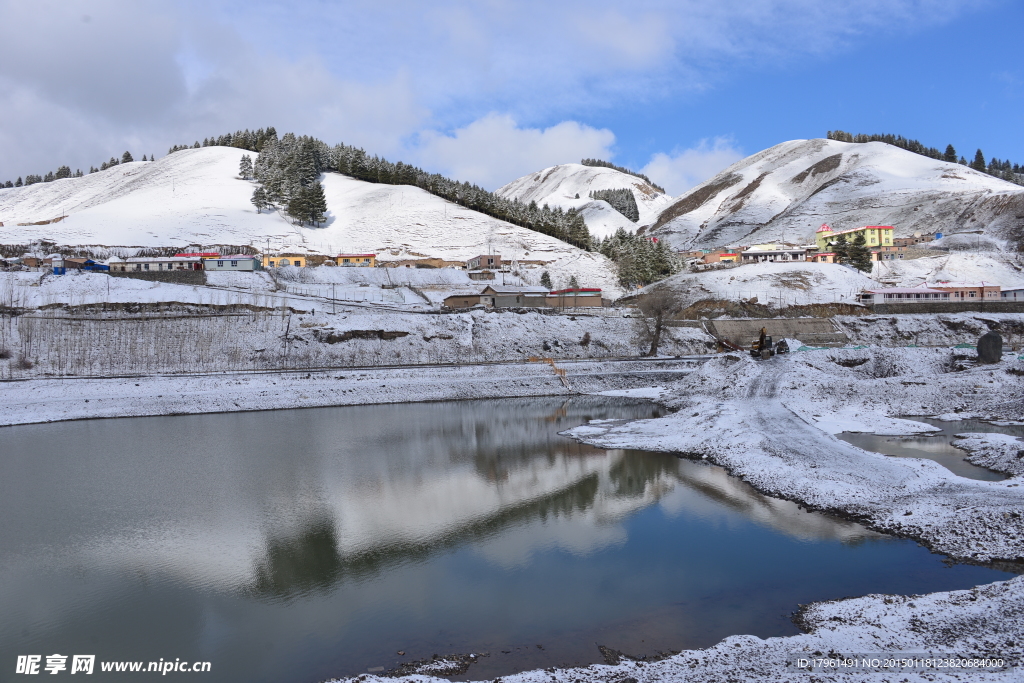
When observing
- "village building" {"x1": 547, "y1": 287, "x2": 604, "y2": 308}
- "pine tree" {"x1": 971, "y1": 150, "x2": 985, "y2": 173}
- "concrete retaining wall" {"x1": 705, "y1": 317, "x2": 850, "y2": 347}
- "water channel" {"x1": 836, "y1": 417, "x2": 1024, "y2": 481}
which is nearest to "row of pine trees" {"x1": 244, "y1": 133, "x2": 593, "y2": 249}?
"village building" {"x1": 547, "y1": 287, "x2": 604, "y2": 308}

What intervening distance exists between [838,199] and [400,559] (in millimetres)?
154135

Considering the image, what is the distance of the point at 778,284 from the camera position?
71312 mm

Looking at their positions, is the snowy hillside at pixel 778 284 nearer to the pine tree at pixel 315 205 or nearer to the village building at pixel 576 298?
the village building at pixel 576 298

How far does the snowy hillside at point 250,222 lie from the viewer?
8431cm

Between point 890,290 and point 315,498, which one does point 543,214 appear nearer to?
point 890,290

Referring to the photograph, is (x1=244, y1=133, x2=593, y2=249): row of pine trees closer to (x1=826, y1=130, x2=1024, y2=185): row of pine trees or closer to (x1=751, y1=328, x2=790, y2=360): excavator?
(x1=751, y1=328, x2=790, y2=360): excavator

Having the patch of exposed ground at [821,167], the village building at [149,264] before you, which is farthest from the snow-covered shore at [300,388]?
the patch of exposed ground at [821,167]

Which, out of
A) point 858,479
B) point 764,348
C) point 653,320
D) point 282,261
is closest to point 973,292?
point 653,320

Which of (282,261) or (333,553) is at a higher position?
(282,261)

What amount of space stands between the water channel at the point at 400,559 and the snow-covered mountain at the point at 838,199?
109 meters

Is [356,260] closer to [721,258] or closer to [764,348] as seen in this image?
[764,348]

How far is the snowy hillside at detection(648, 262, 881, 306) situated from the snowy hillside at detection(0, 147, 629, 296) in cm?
1032

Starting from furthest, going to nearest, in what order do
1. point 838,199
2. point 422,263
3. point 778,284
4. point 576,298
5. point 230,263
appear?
point 838,199
point 422,263
point 778,284
point 576,298
point 230,263

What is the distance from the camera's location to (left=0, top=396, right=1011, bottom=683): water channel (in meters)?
11.1
